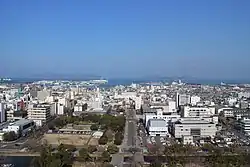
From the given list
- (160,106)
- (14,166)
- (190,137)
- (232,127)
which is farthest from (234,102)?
(14,166)

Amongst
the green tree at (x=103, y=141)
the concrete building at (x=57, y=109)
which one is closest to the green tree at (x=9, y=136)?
the green tree at (x=103, y=141)

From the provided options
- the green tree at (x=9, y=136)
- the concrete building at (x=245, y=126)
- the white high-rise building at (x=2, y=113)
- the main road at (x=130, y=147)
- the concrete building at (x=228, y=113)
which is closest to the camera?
the main road at (x=130, y=147)

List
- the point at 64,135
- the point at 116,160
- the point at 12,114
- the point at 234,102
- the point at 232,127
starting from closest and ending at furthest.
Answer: the point at 116,160 < the point at 64,135 < the point at 232,127 < the point at 12,114 < the point at 234,102

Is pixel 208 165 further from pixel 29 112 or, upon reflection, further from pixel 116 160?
pixel 29 112

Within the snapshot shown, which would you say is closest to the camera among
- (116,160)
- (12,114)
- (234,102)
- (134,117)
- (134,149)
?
(116,160)

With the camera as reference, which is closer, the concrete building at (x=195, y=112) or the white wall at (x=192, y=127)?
the white wall at (x=192, y=127)

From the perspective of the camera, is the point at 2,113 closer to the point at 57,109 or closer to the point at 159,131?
the point at 57,109

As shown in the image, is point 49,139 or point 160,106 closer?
point 49,139

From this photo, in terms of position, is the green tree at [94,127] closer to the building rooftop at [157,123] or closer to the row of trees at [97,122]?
the row of trees at [97,122]
